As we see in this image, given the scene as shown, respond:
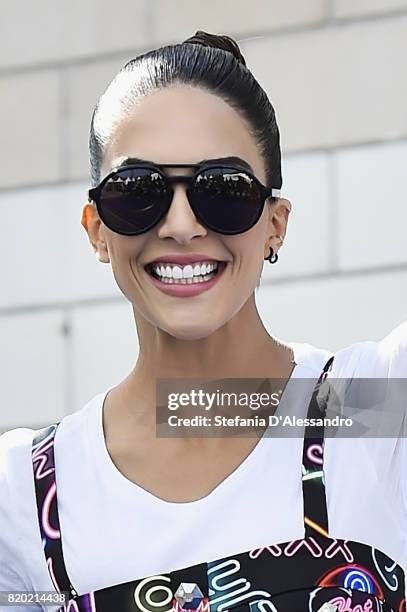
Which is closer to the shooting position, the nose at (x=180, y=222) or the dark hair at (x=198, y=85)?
the nose at (x=180, y=222)

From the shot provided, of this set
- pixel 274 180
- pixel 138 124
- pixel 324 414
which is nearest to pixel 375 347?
pixel 324 414

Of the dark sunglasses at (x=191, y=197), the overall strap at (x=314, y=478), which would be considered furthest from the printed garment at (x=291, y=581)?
the dark sunglasses at (x=191, y=197)

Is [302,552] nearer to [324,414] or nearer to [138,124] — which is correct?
[324,414]

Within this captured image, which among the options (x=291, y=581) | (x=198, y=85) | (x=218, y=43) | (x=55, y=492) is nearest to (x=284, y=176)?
(x=218, y=43)

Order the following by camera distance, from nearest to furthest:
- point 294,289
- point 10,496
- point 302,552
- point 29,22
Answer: point 302,552 < point 10,496 < point 294,289 < point 29,22

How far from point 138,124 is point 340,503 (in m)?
0.70

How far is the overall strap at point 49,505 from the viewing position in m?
2.37

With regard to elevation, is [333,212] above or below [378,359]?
above

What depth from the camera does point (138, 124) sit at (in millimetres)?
2400

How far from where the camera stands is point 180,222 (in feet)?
7.55

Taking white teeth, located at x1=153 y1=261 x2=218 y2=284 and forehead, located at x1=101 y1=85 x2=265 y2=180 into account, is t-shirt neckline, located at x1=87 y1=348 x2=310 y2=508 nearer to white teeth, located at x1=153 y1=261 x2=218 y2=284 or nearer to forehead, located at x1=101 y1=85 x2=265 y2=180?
white teeth, located at x1=153 y1=261 x2=218 y2=284

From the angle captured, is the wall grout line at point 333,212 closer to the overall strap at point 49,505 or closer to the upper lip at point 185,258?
the overall strap at point 49,505

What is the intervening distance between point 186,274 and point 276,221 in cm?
23

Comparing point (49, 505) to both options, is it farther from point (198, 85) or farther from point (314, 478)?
point (198, 85)
